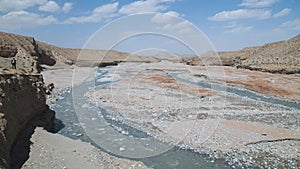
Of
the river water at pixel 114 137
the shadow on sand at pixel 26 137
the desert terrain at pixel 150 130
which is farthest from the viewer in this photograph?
the river water at pixel 114 137

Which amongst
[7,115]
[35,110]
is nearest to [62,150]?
[7,115]

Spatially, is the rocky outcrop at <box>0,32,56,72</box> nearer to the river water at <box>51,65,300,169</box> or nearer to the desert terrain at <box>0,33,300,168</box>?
the river water at <box>51,65,300,169</box>

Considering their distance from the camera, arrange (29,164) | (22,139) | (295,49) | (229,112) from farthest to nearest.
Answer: (295,49)
(229,112)
(22,139)
(29,164)

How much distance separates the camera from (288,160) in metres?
11.5

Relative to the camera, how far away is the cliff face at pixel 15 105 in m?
8.59

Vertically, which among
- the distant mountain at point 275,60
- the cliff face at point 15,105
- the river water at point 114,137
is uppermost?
the distant mountain at point 275,60

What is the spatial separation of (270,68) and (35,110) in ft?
172

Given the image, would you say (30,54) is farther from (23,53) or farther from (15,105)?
(15,105)

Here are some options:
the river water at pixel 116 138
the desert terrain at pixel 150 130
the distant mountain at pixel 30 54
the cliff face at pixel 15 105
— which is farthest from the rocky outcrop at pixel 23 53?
the cliff face at pixel 15 105

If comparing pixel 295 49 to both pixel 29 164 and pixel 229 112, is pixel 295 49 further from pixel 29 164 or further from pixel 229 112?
pixel 29 164

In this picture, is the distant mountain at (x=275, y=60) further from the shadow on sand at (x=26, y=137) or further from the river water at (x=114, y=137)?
the shadow on sand at (x=26, y=137)

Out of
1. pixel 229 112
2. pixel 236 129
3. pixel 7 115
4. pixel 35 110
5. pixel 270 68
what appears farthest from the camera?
pixel 270 68

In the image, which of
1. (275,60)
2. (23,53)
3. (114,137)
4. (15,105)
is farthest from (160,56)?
(275,60)

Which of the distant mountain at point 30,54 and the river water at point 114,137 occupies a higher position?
the distant mountain at point 30,54
